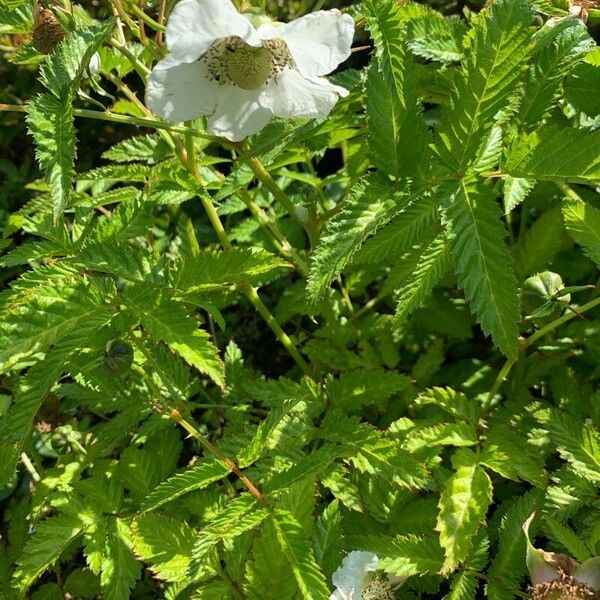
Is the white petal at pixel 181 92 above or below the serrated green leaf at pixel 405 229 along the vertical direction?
above

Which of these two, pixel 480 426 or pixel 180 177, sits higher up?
pixel 180 177

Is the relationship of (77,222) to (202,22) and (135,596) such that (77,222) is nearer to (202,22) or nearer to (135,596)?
(202,22)

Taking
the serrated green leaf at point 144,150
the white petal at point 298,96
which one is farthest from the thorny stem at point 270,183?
the serrated green leaf at point 144,150

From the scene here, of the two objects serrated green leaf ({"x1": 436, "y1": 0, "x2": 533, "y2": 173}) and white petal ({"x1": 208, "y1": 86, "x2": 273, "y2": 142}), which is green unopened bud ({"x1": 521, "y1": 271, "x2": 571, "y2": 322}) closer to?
serrated green leaf ({"x1": 436, "y1": 0, "x2": 533, "y2": 173})

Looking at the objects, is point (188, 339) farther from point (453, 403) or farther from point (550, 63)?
point (550, 63)

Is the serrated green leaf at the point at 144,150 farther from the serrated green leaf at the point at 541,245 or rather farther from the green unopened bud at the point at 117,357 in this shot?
the serrated green leaf at the point at 541,245

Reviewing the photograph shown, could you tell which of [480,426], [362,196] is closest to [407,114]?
[362,196]
